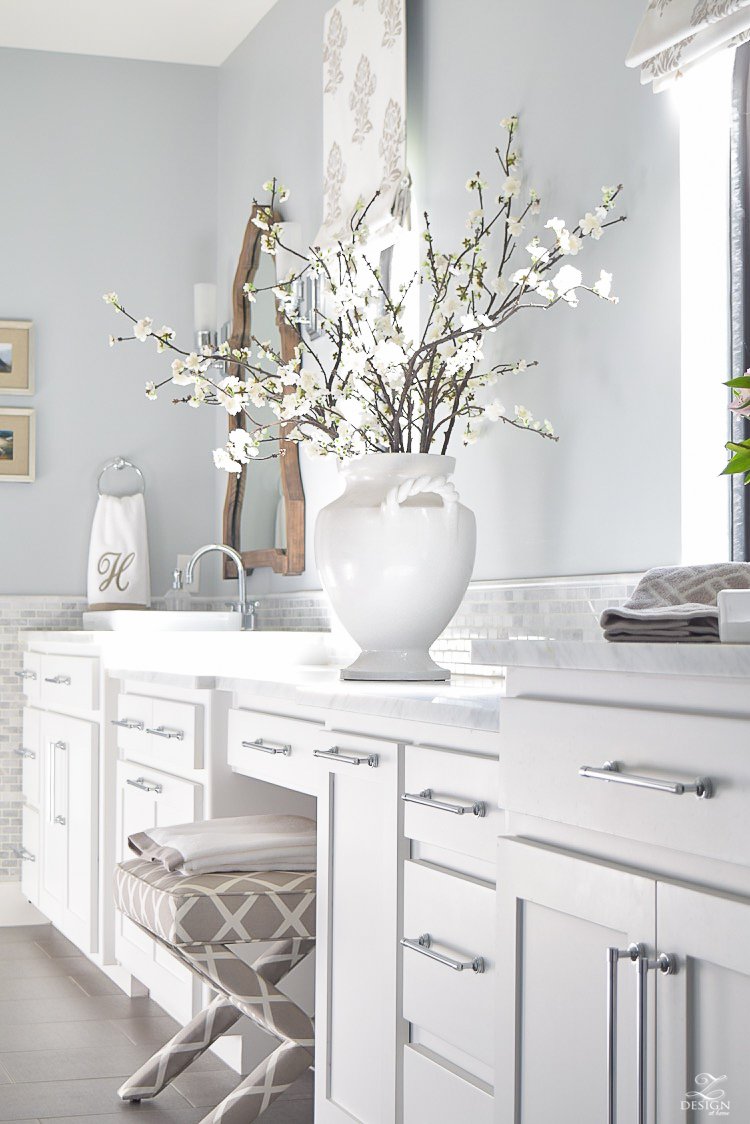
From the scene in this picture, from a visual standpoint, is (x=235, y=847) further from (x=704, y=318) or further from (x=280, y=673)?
(x=704, y=318)

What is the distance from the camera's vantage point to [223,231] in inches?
187

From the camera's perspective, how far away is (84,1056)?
2.88 m

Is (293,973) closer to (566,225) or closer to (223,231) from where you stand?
(566,225)

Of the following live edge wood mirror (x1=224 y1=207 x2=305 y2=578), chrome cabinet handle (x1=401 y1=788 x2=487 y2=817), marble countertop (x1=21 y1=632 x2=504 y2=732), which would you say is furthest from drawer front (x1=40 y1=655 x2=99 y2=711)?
chrome cabinet handle (x1=401 y1=788 x2=487 y2=817)

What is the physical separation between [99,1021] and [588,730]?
218 cm

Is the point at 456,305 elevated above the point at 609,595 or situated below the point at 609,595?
above

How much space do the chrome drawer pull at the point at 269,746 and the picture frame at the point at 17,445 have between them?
7.41 feet

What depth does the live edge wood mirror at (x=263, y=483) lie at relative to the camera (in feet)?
12.9

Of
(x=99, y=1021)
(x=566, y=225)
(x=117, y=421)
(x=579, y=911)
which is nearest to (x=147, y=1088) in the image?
(x=99, y=1021)

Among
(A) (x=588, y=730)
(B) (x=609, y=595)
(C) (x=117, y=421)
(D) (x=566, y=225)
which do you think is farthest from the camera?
(C) (x=117, y=421)

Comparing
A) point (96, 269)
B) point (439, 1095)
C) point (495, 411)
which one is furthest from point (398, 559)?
point (96, 269)

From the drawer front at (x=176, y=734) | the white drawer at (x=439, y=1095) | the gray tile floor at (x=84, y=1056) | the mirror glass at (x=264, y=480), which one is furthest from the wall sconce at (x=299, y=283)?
the white drawer at (x=439, y=1095)

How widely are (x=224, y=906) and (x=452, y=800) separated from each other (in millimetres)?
521

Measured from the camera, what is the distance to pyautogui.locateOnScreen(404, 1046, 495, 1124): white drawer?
166 centimetres
